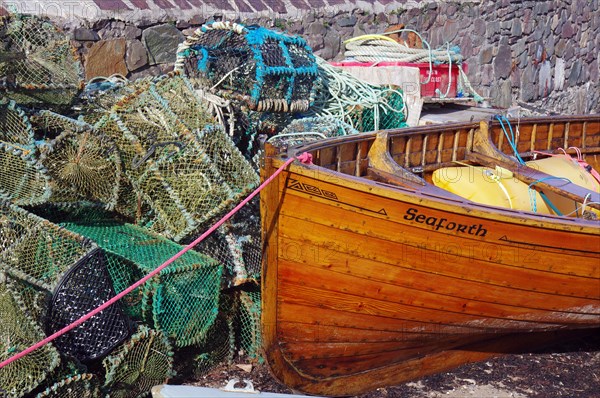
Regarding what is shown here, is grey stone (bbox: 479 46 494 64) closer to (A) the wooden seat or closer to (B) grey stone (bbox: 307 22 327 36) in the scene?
(B) grey stone (bbox: 307 22 327 36)

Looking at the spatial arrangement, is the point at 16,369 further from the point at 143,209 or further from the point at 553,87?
the point at 553,87

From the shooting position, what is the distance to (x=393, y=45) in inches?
277

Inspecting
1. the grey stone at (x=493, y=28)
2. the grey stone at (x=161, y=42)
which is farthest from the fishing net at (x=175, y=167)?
the grey stone at (x=493, y=28)

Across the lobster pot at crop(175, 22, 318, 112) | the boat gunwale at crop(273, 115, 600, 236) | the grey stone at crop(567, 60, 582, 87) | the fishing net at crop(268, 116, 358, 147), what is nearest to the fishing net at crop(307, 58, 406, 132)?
the fishing net at crop(268, 116, 358, 147)

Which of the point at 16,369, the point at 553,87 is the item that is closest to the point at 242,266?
the point at 16,369

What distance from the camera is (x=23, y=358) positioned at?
3.52 m

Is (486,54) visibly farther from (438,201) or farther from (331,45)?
(438,201)

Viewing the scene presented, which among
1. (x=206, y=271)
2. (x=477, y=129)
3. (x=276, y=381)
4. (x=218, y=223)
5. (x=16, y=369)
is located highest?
(x=477, y=129)

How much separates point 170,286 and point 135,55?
3632mm

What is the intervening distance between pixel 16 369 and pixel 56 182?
110 centimetres

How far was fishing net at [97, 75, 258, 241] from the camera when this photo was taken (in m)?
4.29

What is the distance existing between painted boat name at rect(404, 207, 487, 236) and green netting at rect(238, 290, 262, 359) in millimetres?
1237

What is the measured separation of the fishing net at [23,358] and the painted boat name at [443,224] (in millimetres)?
1942

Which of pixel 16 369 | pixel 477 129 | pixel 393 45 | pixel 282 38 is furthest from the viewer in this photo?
pixel 393 45
